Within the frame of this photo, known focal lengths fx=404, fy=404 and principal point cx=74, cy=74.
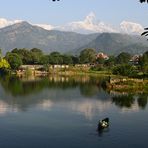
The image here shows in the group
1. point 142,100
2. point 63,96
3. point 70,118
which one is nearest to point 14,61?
point 63,96

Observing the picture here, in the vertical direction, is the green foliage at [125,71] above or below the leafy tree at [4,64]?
below

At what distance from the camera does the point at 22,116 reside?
1882 inches

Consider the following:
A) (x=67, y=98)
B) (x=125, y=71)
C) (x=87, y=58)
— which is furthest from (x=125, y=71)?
(x=87, y=58)

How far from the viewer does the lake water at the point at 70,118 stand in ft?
118

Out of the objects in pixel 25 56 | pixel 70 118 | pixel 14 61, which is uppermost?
pixel 25 56

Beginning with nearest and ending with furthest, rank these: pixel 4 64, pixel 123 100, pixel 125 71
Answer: pixel 123 100
pixel 125 71
pixel 4 64

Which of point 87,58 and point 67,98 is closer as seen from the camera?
point 67,98

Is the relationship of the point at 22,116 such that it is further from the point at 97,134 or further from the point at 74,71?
the point at 74,71

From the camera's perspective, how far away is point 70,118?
46.9 meters

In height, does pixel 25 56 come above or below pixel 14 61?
above

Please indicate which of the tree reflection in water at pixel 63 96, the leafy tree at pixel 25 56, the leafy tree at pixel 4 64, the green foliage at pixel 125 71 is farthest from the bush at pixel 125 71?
the leafy tree at pixel 25 56

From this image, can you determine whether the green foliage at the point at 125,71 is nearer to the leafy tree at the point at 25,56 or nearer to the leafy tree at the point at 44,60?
the leafy tree at the point at 44,60

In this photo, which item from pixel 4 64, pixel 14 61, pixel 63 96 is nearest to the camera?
pixel 63 96

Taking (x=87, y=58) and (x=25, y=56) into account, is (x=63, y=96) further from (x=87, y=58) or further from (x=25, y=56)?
(x=87, y=58)
